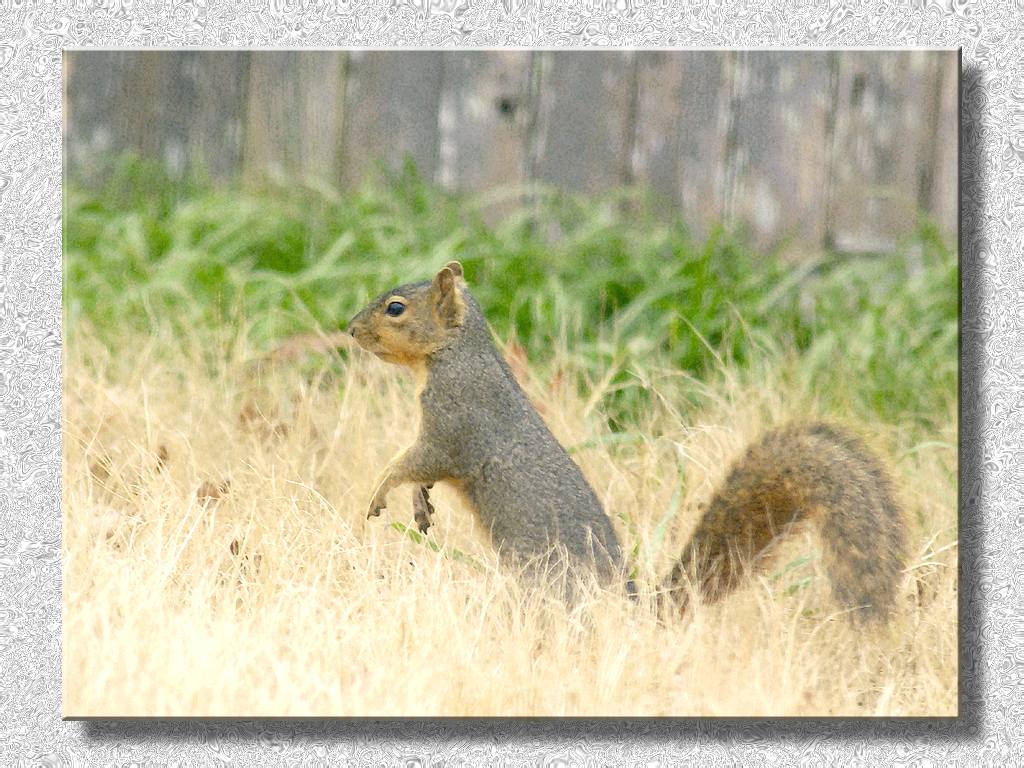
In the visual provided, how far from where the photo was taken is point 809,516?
1.89m

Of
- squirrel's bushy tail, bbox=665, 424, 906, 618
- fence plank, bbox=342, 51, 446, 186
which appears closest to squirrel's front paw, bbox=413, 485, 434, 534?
squirrel's bushy tail, bbox=665, 424, 906, 618

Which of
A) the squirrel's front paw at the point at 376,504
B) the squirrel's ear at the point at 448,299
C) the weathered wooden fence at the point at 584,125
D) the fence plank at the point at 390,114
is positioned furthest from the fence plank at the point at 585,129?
the squirrel's front paw at the point at 376,504

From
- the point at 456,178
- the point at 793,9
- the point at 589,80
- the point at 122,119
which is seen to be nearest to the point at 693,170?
the point at 589,80

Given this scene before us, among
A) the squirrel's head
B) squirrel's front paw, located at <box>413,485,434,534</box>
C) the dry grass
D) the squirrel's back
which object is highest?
the squirrel's head

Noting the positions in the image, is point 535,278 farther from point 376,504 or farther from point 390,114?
point 376,504

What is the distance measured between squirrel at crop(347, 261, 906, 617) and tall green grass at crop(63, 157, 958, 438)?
73 centimetres

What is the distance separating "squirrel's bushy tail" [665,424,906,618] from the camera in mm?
1835

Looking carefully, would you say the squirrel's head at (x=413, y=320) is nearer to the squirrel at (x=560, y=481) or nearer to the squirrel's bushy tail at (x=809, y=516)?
the squirrel at (x=560, y=481)

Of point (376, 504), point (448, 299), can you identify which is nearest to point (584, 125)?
point (448, 299)

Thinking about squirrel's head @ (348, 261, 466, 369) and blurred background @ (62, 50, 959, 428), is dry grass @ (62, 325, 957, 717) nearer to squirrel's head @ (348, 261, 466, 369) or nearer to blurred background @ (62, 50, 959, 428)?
squirrel's head @ (348, 261, 466, 369)

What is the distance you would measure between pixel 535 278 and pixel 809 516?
137 centimetres

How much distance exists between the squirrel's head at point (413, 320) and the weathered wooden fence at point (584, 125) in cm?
54

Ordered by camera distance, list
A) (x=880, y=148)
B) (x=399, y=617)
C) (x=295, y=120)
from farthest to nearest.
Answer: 1. (x=295, y=120)
2. (x=880, y=148)
3. (x=399, y=617)

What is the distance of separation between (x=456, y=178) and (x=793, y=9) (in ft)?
3.86
